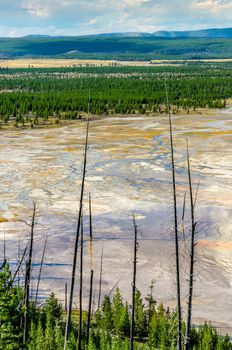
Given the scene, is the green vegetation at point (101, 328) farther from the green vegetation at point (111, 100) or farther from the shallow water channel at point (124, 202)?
the green vegetation at point (111, 100)

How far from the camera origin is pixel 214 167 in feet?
129

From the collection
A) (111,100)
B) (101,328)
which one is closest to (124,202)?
(101,328)

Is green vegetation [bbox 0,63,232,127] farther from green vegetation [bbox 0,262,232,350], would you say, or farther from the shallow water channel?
green vegetation [bbox 0,262,232,350]

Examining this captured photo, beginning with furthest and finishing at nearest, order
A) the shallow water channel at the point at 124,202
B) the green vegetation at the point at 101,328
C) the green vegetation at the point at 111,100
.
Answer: the green vegetation at the point at 111,100, the shallow water channel at the point at 124,202, the green vegetation at the point at 101,328

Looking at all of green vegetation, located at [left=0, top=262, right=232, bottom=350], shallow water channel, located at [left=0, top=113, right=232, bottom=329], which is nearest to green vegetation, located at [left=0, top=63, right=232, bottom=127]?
shallow water channel, located at [left=0, top=113, right=232, bottom=329]

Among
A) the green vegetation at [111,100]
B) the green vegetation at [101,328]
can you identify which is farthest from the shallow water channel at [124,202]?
the green vegetation at [111,100]

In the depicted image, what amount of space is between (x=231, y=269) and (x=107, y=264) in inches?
197

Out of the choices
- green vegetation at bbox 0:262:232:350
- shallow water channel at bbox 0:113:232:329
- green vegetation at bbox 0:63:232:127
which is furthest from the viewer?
green vegetation at bbox 0:63:232:127

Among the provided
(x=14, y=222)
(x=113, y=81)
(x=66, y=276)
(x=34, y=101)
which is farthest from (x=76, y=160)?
(x=113, y=81)

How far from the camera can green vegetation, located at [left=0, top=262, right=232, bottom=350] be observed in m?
14.3

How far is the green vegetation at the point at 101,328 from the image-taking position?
46.9 ft

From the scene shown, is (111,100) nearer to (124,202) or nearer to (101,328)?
(124,202)

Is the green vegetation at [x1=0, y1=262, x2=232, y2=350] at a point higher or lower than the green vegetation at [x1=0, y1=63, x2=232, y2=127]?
lower

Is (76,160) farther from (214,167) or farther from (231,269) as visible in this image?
(231,269)
